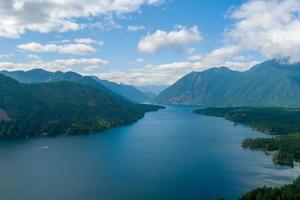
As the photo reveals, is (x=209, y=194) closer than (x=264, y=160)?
Yes

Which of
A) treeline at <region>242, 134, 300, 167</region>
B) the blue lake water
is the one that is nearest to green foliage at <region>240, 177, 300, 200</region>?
the blue lake water

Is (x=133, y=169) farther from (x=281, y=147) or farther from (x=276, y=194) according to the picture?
(x=281, y=147)

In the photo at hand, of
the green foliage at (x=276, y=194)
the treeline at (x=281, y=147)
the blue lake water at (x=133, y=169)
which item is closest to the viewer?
the green foliage at (x=276, y=194)

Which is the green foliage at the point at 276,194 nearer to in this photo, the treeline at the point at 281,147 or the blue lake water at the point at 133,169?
the blue lake water at the point at 133,169

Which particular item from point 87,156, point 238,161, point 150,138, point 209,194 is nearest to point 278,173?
point 238,161

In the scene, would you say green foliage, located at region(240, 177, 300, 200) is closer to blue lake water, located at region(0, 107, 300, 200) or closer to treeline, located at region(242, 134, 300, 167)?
blue lake water, located at region(0, 107, 300, 200)

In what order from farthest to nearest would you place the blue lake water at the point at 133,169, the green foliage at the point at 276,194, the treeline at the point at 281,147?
Result: the treeline at the point at 281,147 < the blue lake water at the point at 133,169 < the green foliage at the point at 276,194

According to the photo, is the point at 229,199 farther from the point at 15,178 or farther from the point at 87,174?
the point at 15,178

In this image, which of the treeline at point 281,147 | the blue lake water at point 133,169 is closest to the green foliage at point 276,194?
the blue lake water at point 133,169
